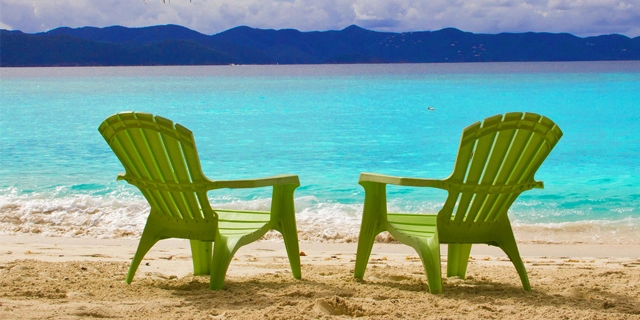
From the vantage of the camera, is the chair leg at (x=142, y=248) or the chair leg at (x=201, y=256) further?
the chair leg at (x=201, y=256)

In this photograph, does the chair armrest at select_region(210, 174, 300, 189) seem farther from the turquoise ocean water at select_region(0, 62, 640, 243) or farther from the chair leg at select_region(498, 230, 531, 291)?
the turquoise ocean water at select_region(0, 62, 640, 243)

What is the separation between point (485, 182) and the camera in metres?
2.99

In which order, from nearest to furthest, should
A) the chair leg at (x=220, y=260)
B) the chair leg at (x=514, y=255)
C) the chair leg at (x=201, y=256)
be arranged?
the chair leg at (x=220, y=260)
the chair leg at (x=514, y=255)
the chair leg at (x=201, y=256)

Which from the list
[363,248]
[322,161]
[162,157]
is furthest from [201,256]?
[322,161]

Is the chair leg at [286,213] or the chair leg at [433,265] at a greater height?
the chair leg at [286,213]

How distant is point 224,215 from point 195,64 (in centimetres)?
10738

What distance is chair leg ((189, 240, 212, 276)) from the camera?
3.39 metres

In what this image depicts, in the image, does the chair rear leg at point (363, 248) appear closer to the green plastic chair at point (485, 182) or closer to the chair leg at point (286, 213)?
the green plastic chair at point (485, 182)

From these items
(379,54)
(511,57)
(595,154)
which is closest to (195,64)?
(379,54)

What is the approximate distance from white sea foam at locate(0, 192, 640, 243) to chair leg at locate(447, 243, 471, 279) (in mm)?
1798

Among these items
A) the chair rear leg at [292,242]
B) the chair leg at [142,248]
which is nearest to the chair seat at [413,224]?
the chair rear leg at [292,242]

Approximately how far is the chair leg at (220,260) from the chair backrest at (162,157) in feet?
0.48

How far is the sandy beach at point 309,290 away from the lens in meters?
2.63

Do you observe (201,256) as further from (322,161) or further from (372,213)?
(322,161)
